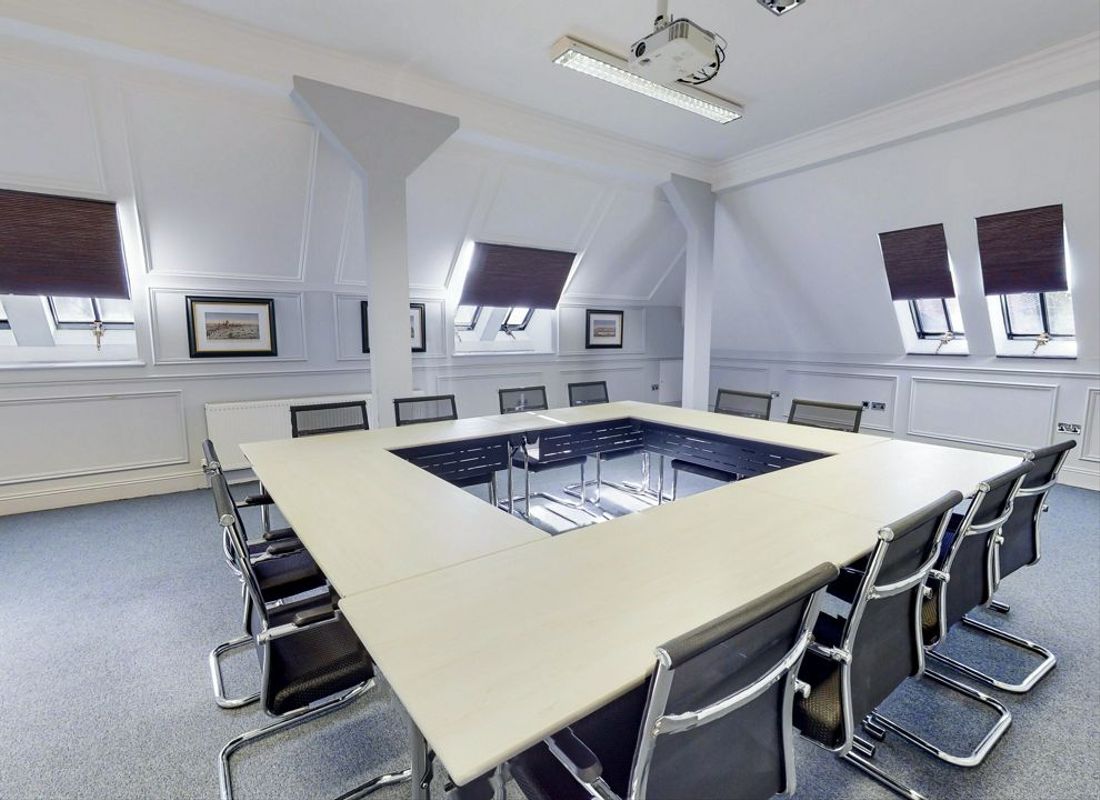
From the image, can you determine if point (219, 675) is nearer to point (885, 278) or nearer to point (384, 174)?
point (384, 174)

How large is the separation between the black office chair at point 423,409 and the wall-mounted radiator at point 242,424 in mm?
740

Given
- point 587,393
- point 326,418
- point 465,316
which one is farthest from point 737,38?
point 465,316

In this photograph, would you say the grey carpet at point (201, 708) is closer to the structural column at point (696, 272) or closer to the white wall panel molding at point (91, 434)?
the white wall panel molding at point (91, 434)

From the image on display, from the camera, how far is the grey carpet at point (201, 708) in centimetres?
165

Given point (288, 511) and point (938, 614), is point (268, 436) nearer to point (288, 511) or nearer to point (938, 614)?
point (288, 511)

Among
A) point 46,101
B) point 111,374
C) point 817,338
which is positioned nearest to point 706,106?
point 817,338

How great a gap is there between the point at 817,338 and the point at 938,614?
207 inches

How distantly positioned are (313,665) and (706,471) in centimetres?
282

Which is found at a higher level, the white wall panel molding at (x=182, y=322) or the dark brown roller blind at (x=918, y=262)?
the dark brown roller blind at (x=918, y=262)

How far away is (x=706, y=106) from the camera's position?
3746 millimetres

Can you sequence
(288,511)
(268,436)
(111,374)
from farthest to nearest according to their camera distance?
(268,436)
(111,374)
(288,511)

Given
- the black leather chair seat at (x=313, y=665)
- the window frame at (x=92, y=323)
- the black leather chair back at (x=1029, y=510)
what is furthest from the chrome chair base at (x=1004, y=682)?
the window frame at (x=92, y=323)

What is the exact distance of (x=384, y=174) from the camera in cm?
371

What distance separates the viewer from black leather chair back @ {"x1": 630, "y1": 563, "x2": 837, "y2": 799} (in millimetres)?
861
